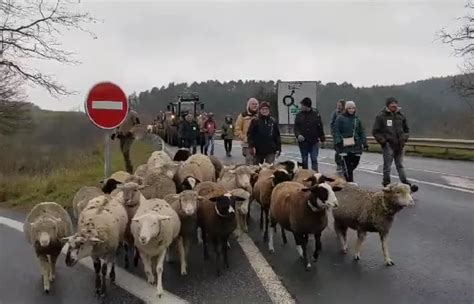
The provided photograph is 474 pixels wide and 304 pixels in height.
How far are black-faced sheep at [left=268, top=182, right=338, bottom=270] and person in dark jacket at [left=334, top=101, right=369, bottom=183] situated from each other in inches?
167

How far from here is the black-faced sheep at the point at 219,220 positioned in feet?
24.3

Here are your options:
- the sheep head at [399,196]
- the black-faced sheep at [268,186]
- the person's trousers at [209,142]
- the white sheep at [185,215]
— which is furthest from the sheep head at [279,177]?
the person's trousers at [209,142]

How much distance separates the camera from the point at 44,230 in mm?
6871

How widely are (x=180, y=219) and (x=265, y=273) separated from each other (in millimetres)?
1468

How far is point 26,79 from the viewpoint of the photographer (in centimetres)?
2088

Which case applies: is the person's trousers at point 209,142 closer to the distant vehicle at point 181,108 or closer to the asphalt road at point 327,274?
the distant vehicle at point 181,108

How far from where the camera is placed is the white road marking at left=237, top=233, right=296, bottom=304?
6.03m

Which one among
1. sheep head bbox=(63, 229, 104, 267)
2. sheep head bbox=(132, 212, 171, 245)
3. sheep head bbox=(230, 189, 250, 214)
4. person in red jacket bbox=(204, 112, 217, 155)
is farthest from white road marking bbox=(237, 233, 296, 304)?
person in red jacket bbox=(204, 112, 217, 155)

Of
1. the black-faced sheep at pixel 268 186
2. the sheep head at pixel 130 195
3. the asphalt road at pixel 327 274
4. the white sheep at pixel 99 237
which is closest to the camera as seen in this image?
the asphalt road at pixel 327 274

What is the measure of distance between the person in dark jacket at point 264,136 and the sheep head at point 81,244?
5916 millimetres

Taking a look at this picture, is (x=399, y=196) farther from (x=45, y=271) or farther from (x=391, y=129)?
(x=391, y=129)

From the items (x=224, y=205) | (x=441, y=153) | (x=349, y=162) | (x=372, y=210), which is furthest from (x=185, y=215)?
(x=441, y=153)

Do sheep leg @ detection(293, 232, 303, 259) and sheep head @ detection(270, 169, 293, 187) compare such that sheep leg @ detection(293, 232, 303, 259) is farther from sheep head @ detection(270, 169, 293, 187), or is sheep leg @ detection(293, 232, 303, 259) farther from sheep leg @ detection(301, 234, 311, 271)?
sheep head @ detection(270, 169, 293, 187)

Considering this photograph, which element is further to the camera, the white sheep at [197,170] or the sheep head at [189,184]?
the white sheep at [197,170]
